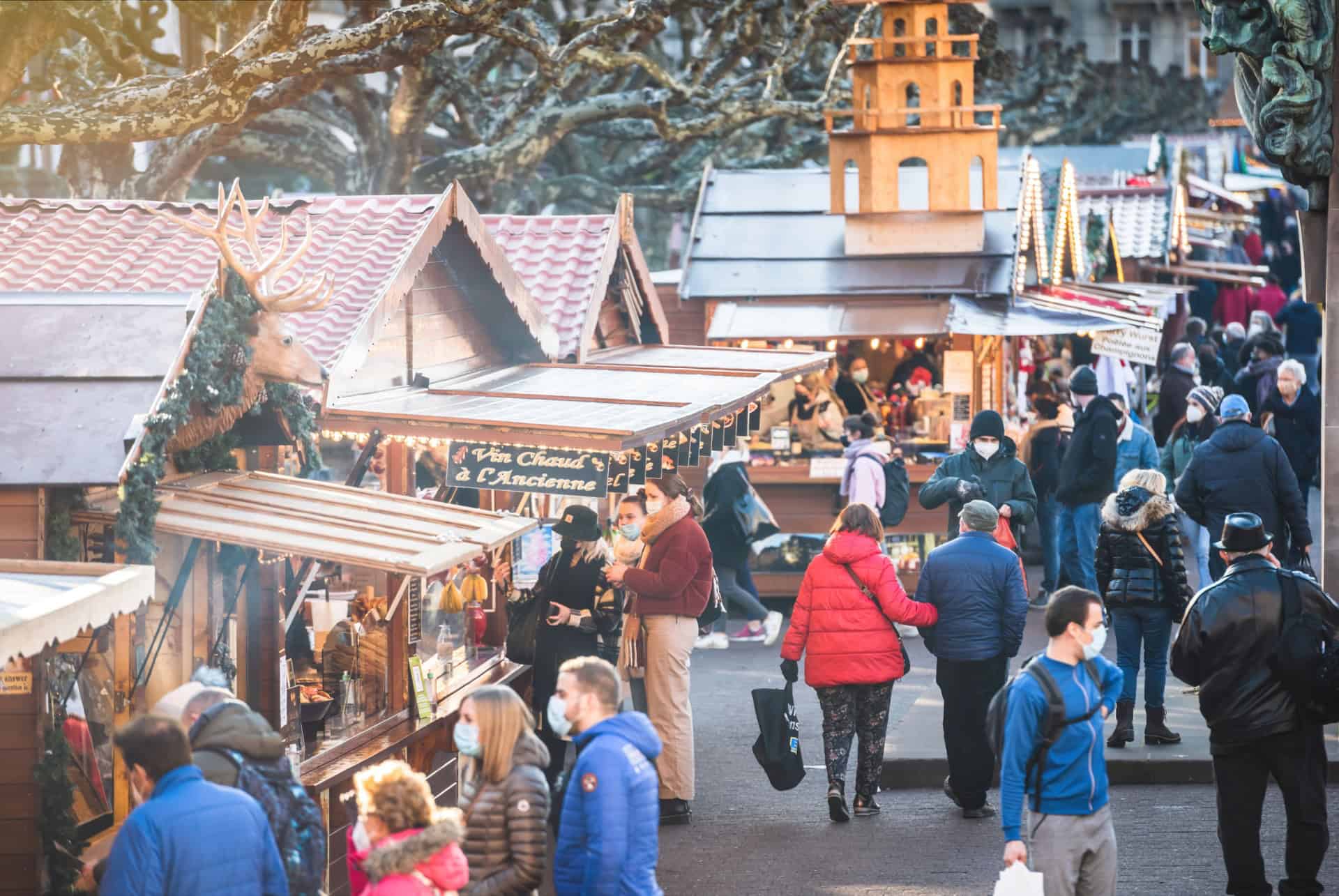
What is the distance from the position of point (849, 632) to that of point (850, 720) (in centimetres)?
56

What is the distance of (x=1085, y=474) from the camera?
16141mm

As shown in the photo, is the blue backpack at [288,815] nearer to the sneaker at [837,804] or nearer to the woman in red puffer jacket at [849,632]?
the woman in red puffer jacket at [849,632]

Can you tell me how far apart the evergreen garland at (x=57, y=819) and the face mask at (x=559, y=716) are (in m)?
2.15

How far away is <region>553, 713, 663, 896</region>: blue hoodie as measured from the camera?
6.62 meters

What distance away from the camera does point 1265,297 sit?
3512cm

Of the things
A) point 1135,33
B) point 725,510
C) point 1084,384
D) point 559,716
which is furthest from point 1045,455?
point 1135,33

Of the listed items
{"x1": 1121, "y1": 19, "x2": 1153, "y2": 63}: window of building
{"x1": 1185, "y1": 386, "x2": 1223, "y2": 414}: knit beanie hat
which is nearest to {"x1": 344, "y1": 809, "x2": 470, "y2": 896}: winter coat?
{"x1": 1185, "y1": 386, "x2": 1223, "y2": 414}: knit beanie hat

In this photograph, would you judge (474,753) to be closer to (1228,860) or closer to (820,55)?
(1228,860)

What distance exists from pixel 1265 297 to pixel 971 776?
87.6 feet

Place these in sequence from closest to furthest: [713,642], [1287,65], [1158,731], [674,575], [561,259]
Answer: [674,575]
[1287,65]
[1158,731]
[561,259]
[713,642]

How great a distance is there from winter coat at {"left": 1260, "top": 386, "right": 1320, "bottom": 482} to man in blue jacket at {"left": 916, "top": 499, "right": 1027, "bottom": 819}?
315 inches

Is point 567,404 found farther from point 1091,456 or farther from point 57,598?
point 1091,456

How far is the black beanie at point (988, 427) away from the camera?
45.7 feet

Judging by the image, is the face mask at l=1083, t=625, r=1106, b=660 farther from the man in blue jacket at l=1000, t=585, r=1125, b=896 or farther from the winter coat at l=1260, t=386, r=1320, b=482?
the winter coat at l=1260, t=386, r=1320, b=482
